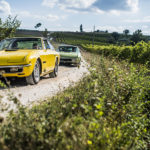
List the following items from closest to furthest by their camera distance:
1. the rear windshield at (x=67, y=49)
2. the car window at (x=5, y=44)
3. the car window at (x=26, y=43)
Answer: the car window at (x=5, y=44) < the car window at (x=26, y=43) < the rear windshield at (x=67, y=49)

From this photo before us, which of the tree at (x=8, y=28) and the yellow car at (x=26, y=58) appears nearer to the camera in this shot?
the yellow car at (x=26, y=58)

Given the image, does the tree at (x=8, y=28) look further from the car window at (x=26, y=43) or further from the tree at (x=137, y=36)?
the tree at (x=137, y=36)

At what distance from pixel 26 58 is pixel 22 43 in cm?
187

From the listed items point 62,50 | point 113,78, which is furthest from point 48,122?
point 62,50

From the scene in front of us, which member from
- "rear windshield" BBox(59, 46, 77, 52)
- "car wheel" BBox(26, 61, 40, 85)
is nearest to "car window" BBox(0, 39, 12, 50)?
"car wheel" BBox(26, 61, 40, 85)

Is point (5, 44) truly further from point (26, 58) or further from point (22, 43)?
point (26, 58)

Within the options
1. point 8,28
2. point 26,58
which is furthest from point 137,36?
point 26,58

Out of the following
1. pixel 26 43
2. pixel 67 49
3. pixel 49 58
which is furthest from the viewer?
pixel 67 49

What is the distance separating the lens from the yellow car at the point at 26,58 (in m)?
6.55

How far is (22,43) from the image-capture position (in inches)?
323

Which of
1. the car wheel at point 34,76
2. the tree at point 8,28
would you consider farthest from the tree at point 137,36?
the car wheel at point 34,76

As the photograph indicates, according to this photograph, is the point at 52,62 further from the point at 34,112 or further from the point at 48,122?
the point at 48,122

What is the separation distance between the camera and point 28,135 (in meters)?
2.64

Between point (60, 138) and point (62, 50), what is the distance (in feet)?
46.4
